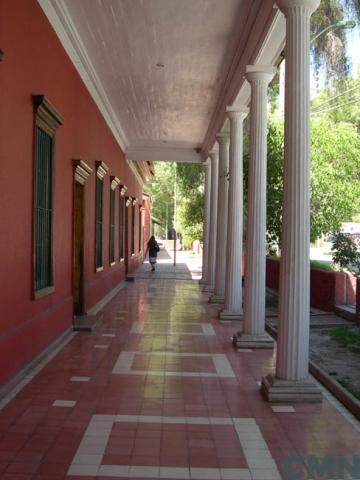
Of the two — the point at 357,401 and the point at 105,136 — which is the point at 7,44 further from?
the point at 105,136

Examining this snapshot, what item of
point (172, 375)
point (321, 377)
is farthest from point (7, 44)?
point (321, 377)

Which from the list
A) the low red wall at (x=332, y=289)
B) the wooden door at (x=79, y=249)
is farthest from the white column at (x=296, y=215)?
the low red wall at (x=332, y=289)

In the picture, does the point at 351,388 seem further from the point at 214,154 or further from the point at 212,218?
the point at 214,154

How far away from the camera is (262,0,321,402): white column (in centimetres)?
512

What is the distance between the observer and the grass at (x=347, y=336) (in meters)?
7.81

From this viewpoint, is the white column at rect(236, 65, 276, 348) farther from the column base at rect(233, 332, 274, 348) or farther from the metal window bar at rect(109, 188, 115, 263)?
the metal window bar at rect(109, 188, 115, 263)

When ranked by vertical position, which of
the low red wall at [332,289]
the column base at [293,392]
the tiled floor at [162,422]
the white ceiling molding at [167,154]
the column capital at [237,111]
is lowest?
the tiled floor at [162,422]

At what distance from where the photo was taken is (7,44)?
510cm

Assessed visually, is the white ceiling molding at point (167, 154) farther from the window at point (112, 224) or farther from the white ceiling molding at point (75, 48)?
the white ceiling molding at point (75, 48)

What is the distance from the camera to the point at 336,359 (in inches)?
277

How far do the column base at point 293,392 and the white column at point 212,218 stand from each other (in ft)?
30.5

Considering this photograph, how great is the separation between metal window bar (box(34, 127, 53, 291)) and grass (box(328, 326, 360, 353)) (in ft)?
13.9

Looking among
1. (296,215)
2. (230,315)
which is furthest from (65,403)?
(230,315)

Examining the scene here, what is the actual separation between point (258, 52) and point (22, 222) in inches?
141
